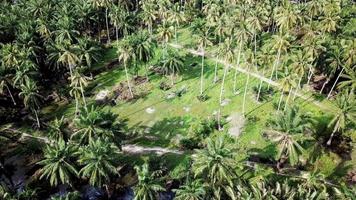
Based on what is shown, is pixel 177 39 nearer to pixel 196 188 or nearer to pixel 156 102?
pixel 156 102

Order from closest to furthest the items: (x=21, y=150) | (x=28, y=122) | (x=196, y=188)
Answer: (x=196, y=188) < (x=21, y=150) < (x=28, y=122)

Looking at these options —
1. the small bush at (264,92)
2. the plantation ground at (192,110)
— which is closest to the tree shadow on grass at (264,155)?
the plantation ground at (192,110)

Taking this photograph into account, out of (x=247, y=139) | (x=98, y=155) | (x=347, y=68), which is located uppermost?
(x=347, y=68)

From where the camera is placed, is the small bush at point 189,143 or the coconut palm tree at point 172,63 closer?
the small bush at point 189,143

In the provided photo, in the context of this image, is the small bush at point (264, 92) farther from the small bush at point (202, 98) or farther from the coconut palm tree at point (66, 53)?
the coconut palm tree at point (66, 53)

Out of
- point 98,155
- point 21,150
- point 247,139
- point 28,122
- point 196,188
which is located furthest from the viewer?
point 28,122

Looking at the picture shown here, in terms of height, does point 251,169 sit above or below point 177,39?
below

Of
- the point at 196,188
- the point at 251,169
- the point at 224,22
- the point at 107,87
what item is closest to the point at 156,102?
the point at 107,87
